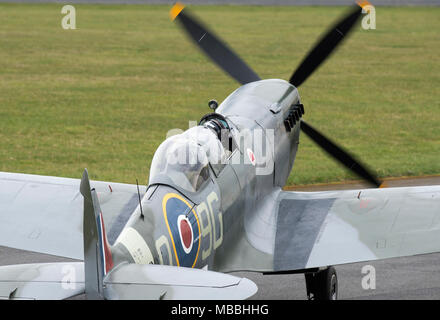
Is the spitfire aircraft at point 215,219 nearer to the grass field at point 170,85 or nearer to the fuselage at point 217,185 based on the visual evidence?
the fuselage at point 217,185

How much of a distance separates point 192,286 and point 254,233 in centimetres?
371

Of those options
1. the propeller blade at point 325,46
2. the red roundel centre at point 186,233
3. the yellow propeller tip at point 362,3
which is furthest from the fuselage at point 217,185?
the yellow propeller tip at point 362,3

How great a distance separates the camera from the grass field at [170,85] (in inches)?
816

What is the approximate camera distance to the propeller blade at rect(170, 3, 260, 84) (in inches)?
568

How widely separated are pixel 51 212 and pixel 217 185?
2.43 meters

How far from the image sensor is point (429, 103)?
1120 inches

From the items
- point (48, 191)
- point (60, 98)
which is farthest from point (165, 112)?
point (48, 191)

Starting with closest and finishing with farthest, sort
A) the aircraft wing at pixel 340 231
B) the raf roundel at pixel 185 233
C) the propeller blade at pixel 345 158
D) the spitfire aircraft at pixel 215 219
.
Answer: the spitfire aircraft at pixel 215 219 < the raf roundel at pixel 185 233 < the aircraft wing at pixel 340 231 < the propeller blade at pixel 345 158

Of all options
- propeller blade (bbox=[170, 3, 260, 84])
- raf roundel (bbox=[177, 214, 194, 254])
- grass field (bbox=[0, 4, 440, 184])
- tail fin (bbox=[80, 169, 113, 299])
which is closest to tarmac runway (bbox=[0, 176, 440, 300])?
raf roundel (bbox=[177, 214, 194, 254])

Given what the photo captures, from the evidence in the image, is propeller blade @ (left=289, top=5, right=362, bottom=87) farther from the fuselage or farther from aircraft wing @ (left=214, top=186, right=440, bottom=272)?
aircraft wing @ (left=214, top=186, right=440, bottom=272)

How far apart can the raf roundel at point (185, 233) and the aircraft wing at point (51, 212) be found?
1808 millimetres

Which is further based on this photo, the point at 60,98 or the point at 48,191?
the point at 60,98
